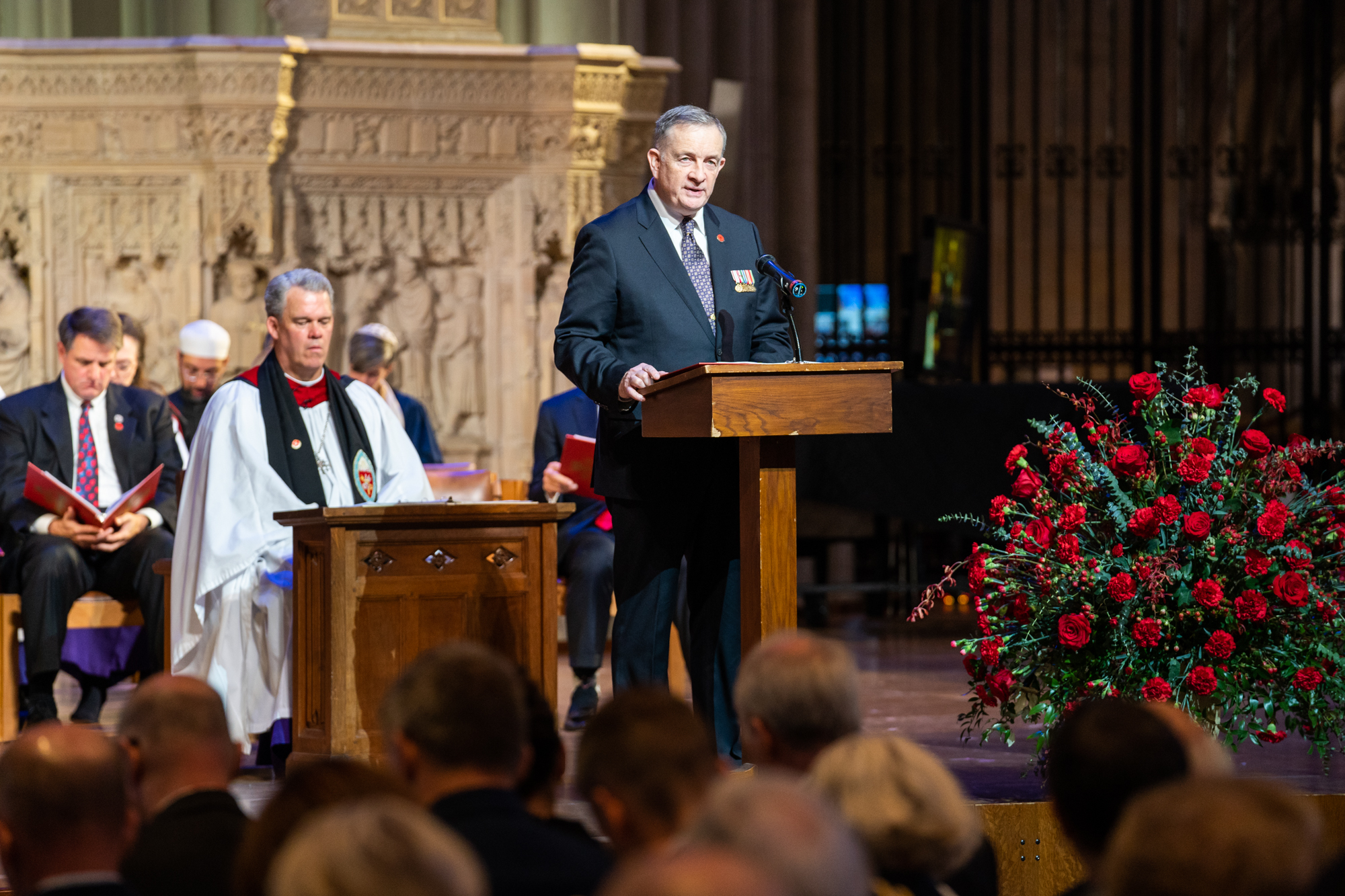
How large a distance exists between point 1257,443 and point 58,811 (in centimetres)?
302

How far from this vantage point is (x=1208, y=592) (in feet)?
13.6

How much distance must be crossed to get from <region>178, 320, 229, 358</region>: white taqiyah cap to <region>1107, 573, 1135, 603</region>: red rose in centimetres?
459

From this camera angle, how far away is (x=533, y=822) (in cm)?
228

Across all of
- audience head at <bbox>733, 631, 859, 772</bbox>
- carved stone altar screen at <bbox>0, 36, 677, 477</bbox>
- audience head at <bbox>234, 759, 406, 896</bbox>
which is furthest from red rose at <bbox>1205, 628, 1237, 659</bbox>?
carved stone altar screen at <bbox>0, 36, 677, 477</bbox>

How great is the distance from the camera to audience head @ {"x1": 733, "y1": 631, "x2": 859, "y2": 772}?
2.63m

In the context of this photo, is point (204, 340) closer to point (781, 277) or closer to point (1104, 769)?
point (781, 277)

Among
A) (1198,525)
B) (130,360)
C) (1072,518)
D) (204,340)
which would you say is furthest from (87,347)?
(1198,525)

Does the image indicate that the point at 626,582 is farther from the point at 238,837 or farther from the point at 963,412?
the point at 963,412

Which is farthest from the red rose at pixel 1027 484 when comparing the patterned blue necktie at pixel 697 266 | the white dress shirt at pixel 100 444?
the white dress shirt at pixel 100 444

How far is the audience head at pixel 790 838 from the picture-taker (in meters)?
1.68

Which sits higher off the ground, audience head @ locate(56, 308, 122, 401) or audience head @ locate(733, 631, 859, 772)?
audience head @ locate(56, 308, 122, 401)

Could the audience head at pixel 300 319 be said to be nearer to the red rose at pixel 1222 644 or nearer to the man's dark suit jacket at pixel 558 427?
the man's dark suit jacket at pixel 558 427

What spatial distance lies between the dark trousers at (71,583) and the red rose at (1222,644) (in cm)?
345

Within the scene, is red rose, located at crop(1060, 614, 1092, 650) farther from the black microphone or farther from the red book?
the red book
